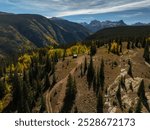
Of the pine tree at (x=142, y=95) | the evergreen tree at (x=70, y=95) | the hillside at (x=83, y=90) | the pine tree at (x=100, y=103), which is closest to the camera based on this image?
the pine tree at (x=100, y=103)

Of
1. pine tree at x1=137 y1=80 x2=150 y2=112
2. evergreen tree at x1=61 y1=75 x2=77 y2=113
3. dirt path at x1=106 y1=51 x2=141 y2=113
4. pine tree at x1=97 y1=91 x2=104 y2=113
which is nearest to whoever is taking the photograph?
pine tree at x1=97 y1=91 x2=104 y2=113

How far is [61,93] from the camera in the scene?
14338cm

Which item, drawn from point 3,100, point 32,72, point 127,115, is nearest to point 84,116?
point 127,115

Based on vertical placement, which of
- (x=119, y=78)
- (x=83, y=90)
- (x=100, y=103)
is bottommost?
(x=100, y=103)

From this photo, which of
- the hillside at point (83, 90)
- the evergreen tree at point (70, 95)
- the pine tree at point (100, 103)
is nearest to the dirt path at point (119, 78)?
the hillside at point (83, 90)

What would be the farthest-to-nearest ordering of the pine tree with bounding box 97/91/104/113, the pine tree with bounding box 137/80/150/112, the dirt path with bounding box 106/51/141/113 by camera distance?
the pine tree with bounding box 137/80/150/112, the dirt path with bounding box 106/51/141/113, the pine tree with bounding box 97/91/104/113

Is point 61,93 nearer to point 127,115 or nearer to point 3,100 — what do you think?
point 3,100

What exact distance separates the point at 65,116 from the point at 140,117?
3.89m

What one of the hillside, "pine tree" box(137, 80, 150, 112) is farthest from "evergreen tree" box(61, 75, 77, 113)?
"pine tree" box(137, 80, 150, 112)

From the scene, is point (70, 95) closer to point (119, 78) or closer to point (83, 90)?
point (83, 90)

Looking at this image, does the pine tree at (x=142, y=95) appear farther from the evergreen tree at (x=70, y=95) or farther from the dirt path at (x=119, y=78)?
the evergreen tree at (x=70, y=95)

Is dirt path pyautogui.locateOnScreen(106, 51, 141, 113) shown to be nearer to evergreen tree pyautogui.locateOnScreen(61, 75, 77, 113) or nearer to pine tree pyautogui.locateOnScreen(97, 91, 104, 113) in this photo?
pine tree pyautogui.locateOnScreen(97, 91, 104, 113)

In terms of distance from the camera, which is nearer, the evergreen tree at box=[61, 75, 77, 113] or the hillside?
the hillside

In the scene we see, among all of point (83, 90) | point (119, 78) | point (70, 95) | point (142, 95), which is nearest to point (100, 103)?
point (70, 95)
